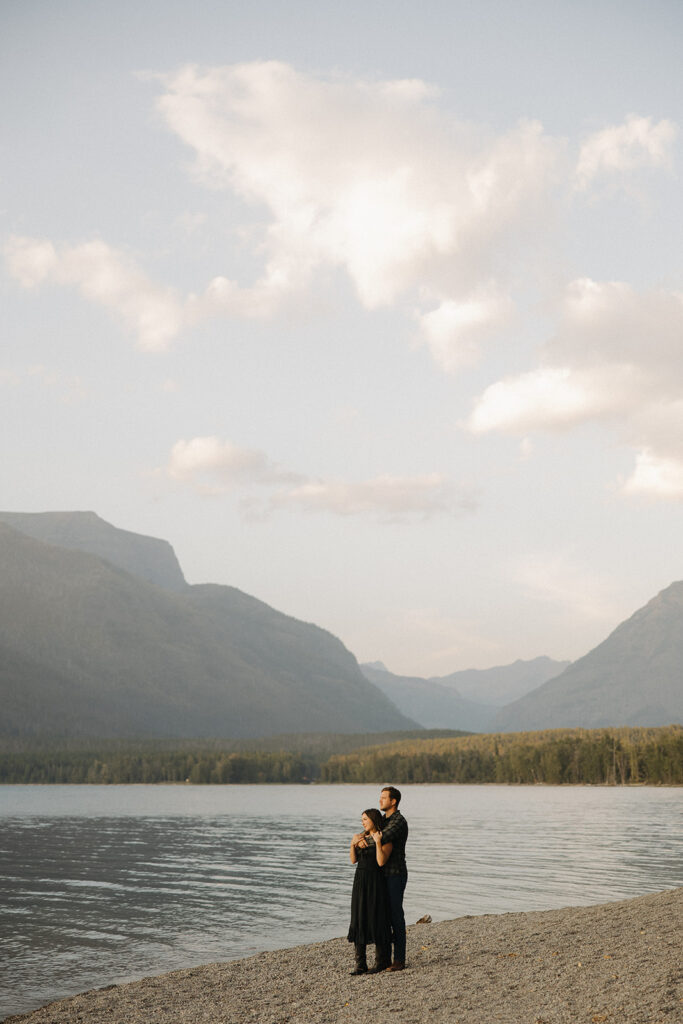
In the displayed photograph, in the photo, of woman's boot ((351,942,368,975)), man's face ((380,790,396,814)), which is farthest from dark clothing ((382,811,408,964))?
woman's boot ((351,942,368,975))

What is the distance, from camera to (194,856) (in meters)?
83.5

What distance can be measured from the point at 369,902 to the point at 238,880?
41.7 metres

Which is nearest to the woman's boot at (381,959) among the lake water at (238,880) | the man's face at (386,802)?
the man's face at (386,802)

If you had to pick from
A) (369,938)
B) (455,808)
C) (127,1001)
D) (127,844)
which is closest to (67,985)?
(127,1001)

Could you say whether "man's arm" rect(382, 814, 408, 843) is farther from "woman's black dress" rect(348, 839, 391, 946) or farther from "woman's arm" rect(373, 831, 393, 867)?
"woman's black dress" rect(348, 839, 391, 946)

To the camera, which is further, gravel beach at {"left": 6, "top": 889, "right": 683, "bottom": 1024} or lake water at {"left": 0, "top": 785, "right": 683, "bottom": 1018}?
lake water at {"left": 0, "top": 785, "right": 683, "bottom": 1018}

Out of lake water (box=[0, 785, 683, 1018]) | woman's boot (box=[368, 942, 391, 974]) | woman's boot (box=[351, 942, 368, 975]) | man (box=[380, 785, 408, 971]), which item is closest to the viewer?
man (box=[380, 785, 408, 971])

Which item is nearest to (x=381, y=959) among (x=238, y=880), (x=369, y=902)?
(x=369, y=902)

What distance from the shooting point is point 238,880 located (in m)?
64.4

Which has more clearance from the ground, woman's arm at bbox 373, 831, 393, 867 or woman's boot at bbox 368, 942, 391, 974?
woman's arm at bbox 373, 831, 393, 867

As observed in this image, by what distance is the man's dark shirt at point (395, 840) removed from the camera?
2589cm

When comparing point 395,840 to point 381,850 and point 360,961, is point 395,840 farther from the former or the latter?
point 360,961

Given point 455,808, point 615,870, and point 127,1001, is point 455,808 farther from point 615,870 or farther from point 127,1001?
point 127,1001

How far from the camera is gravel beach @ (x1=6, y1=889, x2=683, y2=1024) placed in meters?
21.5
